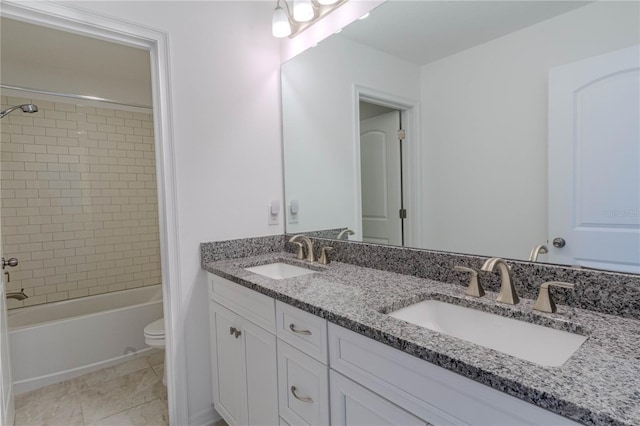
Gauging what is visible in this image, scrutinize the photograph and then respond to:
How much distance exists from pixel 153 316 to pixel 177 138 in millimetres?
1694

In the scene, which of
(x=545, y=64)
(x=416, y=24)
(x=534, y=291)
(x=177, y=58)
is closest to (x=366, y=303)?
(x=534, y=291)

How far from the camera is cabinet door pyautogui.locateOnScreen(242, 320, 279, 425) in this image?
1.30 meters

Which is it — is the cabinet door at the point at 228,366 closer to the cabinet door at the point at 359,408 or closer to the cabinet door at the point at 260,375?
the cabinet door at the point at 260,375

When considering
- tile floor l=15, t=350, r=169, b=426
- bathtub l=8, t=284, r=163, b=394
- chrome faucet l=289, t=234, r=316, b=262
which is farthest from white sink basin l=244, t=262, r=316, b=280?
bathtub l=8, t=284, r=163, b=394

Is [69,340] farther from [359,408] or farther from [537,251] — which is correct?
[537,251]

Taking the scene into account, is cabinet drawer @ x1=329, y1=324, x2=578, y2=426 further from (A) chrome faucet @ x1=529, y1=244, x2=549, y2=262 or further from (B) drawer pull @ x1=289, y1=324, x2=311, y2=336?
(A) chrome faucet @ x1=529, y1=244, x2=549, y2=262

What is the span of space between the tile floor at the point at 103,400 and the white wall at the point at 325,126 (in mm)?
1359

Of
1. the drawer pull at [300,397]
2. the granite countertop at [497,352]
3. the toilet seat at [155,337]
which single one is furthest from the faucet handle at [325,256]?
the toilet seat at [155,337]

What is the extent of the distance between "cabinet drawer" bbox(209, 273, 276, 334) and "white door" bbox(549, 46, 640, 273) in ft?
3.31

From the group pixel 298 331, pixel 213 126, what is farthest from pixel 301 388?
pixel 213 126

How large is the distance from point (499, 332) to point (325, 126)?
4.63ft

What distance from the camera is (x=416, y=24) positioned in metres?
1.46

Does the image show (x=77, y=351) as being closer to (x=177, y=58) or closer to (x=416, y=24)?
(x=177, y=58)

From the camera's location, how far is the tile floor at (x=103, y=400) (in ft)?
6.19
